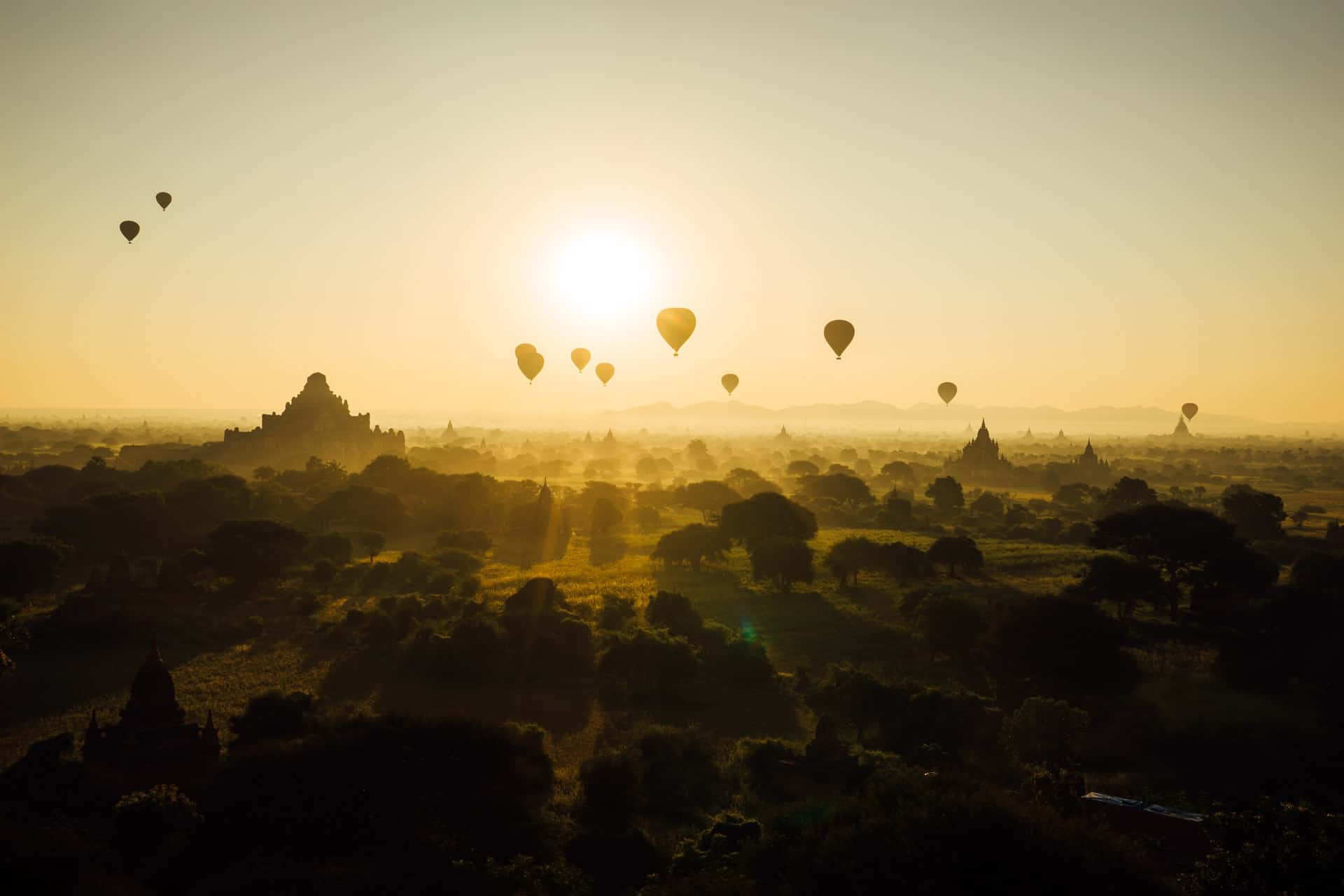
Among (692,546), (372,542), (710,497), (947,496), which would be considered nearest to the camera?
(692,546)

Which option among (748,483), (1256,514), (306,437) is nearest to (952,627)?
(1256,514)

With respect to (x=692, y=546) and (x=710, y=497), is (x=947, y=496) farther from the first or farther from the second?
(x=692, y=546)

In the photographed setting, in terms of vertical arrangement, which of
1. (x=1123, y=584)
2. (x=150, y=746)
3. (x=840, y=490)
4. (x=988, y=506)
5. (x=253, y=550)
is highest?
(x=1123, y=584)

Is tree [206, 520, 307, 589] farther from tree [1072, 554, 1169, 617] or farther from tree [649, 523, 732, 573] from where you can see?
tree [1072, 554, 1169, 617]

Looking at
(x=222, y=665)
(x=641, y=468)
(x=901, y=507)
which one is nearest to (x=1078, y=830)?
(x=222, y=665)

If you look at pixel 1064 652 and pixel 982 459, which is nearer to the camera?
pixel 1064 652

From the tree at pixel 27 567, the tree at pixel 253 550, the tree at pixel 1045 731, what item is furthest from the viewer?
the tree at pixel 253 550

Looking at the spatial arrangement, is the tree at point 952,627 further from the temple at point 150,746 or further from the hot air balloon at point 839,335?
the hot air balloon at point 839,335

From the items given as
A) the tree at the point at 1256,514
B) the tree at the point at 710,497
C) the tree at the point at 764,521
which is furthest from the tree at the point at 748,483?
the tree at the point at 1256,514
